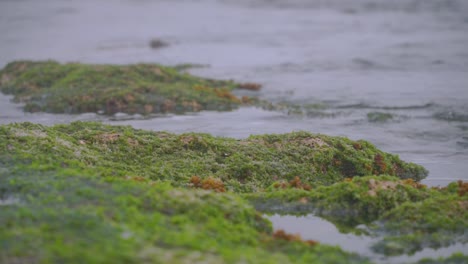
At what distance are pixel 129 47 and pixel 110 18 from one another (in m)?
17.2

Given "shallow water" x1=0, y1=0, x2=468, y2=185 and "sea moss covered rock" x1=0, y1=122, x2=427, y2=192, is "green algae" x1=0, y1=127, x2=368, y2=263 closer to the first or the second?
"sea moss covered rock" x1=0, y1=122, x2=427, y2=192

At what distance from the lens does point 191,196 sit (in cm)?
821

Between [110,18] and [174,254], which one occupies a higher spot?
[110,18]

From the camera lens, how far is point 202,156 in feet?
36.0

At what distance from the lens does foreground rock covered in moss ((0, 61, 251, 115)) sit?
18438 millimetres

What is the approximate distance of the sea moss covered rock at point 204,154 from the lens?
9.98 metres

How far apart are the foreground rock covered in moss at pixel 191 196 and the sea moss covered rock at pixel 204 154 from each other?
2 cm

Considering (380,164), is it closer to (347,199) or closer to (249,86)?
(347,199)

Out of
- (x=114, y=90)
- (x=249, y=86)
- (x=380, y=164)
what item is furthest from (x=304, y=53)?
(x=380, y=164)

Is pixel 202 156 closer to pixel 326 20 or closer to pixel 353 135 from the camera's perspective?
pixel 353 135

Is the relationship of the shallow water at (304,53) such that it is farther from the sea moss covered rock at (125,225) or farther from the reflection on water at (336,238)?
the sea moss covered rock at (125,225)

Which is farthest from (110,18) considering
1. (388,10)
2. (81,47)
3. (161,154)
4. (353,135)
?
(161,154)

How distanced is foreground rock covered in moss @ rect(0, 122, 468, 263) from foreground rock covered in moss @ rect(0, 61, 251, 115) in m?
6.79

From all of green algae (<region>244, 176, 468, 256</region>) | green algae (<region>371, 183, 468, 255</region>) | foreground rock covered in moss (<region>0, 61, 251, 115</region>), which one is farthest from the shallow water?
green algae (<region>371, 183, 468, 255</region>)
